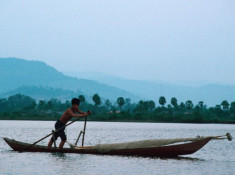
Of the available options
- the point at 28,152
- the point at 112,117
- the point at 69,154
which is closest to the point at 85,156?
the point at 69,154

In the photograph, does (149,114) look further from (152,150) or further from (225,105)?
(152,150)

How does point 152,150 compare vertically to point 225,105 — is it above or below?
below

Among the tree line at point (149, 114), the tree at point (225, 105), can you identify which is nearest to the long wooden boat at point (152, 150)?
the tree line at point (149, 114)

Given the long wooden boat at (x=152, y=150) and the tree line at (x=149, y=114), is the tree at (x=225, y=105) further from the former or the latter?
the long wooden boat at (x=152, y=150)

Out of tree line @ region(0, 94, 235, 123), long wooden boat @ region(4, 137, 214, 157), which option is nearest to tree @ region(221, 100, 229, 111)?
tree line @ region(0, 94, 235, 123)

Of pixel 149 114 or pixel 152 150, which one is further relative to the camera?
pixel 149 114

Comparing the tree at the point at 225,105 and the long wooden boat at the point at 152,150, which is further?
the tree at the point at 225,105

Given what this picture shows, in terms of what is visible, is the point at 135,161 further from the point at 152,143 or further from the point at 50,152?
the point at 50,152

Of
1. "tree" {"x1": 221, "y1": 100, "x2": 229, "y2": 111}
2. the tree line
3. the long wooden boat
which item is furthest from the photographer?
"tree" {"x1": 221, "y1": 100, "x2": 229, "y2": 111}

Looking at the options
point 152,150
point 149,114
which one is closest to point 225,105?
point 149,114

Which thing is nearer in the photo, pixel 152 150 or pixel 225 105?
pixel 152 150

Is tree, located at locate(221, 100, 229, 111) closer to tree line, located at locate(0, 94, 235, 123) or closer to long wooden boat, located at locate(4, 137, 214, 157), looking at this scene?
tree line, located at locate(0, 94, 235, 123)

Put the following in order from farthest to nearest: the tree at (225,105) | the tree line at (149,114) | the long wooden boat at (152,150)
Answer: the tree at (225,105), the tree line at (149,114), the long wooden boat at (152,150)

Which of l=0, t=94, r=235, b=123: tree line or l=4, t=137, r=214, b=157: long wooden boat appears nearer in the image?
l=4, t=137, r=214, b=157: long wooden boat
